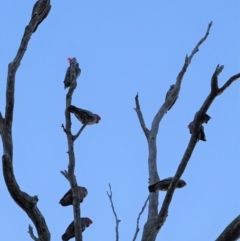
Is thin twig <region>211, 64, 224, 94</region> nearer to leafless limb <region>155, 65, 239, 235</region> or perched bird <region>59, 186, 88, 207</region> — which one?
leafless limb <region>155, 65, 239, 235</region>

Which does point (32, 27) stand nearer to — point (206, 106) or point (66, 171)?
point (66, 171)

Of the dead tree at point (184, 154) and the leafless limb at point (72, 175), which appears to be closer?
the dead tree at point (184, 154)

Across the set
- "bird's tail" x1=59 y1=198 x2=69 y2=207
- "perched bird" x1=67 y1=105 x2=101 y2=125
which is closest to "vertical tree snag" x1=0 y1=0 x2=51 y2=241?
"bird's tail" x1=59 y1=198 x2=69 y2=207

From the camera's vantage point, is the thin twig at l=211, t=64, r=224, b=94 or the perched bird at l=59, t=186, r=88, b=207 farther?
the perched bird at l=59, t=186, r=88, b=207

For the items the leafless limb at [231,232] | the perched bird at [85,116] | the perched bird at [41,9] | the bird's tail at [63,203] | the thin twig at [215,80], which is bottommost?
the leafless limb at [231,232]

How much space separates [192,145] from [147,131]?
73.9 inches

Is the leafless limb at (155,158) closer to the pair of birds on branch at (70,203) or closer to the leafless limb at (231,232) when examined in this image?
the leafless limb at (231,232)

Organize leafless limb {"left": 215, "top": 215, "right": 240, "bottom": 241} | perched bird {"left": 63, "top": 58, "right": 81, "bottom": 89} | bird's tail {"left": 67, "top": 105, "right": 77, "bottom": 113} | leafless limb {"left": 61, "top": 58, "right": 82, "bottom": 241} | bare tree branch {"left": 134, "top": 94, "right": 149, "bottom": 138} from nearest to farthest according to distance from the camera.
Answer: leafless limb {"left": 215, "top": 215, "right": 240, "bottom": 241}
leafless limb {"left": 61, "top": 58, "right": 82, "bottom": 241}
bird's tail {"left": 67, "top": 105, "right": 77, "bottom": 113}
bare tree branch {"left": 134, "top": 94, "right": 149, "bottom": 138}
perched bird {"left": 63, "top": 58, "right": 81, "bottom": 89}

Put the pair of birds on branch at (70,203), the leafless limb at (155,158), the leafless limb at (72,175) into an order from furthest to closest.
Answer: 1. the pair of birds on branch at (70,203)
2. the leafless limb at (72,175)
3. the leafless limb at (155,158)

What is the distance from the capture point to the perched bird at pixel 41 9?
19.0 feet

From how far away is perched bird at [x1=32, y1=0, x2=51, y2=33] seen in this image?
5793 mm

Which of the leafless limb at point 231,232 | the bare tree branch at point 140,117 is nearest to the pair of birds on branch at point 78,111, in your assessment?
the bare tree branch at point 140,117

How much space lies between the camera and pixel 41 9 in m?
5.84

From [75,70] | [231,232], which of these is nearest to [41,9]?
[75,70]
